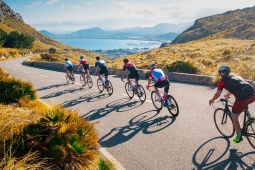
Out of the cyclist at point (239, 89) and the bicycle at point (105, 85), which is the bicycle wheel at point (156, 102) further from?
the cyclist at point (239, 89)

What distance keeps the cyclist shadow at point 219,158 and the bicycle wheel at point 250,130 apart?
277mm

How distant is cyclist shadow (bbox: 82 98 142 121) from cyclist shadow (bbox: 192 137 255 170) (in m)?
4.39

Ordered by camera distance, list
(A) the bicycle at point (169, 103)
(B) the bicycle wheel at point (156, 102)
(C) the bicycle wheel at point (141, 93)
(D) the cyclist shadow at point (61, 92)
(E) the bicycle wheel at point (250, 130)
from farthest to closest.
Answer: (D) the cyclist shadow at point (61, 92)
(C) the bicycle wheel at point (141, 93)
(B) the bicycle wheel at point (156, 102)
(A) the bicycle at point (169, 103)
(E) the bicycle wheel at point (250, 130)

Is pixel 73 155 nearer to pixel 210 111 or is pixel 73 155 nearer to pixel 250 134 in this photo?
pixel 250 134

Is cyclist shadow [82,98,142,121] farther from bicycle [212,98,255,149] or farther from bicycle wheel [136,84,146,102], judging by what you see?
bicycle [212,98,255,149]

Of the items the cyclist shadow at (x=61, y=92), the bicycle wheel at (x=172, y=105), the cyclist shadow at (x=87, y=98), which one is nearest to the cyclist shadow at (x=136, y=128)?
the bicycle wheel at (x=172, y=105)

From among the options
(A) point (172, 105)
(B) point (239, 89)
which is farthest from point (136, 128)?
(B) point (239, 89)

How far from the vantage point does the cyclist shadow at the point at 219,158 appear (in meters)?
5.04

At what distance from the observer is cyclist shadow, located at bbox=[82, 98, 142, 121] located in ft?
30.8

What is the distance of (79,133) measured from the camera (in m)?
5.23

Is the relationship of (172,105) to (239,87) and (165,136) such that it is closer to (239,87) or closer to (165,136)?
(165,136)

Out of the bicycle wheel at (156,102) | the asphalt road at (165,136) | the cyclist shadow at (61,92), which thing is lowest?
the cyclist shadow at (61,92)

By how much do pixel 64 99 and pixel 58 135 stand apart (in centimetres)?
798

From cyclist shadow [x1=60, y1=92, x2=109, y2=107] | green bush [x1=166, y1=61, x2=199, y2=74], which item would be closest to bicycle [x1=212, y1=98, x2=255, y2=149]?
cyclist shadow [x1=60, y1=92, x2=109, y2=107]
